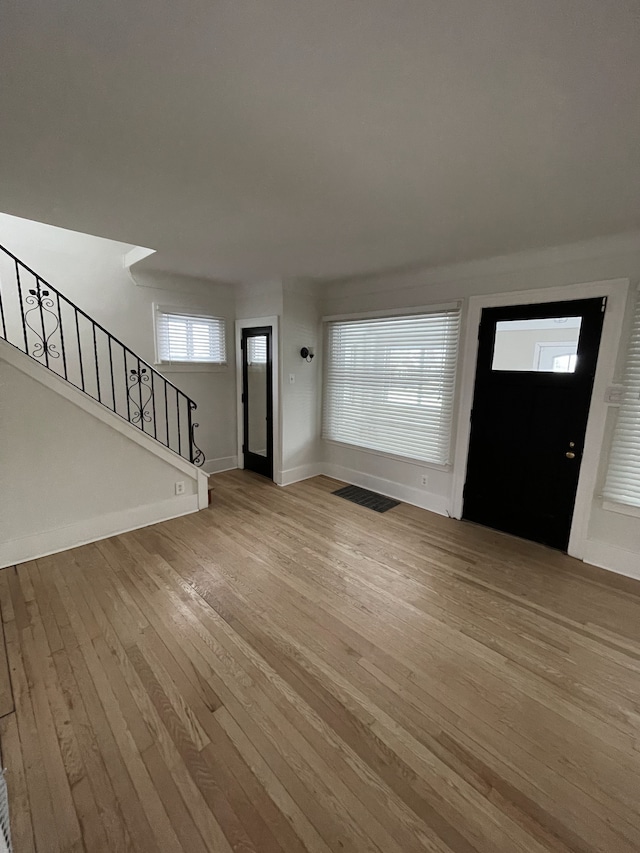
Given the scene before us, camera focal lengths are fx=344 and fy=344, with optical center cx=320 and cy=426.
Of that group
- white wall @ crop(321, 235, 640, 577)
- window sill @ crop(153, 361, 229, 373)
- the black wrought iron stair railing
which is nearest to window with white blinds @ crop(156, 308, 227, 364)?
window sill @ crop(153, 361, 229, 373)

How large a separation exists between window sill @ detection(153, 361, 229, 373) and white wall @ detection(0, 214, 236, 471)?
1 cm

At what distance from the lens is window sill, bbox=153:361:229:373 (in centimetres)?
455

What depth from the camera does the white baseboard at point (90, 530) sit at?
285 centimetres

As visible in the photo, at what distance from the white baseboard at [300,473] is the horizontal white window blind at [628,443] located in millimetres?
3424

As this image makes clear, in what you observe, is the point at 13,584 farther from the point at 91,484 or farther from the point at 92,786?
the point at 92,786

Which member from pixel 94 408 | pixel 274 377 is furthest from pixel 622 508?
pixel 94 408

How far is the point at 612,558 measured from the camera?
2.94m

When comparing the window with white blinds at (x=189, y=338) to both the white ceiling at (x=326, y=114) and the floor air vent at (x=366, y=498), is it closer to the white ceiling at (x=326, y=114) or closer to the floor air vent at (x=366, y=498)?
the white ceiling at (x=326, y=114)

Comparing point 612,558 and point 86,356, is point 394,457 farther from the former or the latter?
point 86,356

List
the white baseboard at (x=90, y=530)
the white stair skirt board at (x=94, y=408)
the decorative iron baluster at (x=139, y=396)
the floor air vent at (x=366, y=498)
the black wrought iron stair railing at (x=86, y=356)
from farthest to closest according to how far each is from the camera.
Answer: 1. the decorative iron baluster at (x=139, y=396)
2. the floor air vent at (x=366, y=498)
3. the black wrought iron stair railing at (x=86, y=356)
4. the white baseboard at (x=90, y=530)
5. the white stair skirt board at (x=94, y=408)

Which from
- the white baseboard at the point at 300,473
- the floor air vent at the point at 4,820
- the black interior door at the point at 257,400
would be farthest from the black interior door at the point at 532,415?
the floor air vent at the point at 4,820

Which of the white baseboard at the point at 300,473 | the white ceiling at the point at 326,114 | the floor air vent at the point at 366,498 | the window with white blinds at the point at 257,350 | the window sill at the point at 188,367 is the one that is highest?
the white ceiling at the point at 326,114

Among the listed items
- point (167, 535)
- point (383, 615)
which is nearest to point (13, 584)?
point (167, 535)

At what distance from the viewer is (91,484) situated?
3.18 meters
